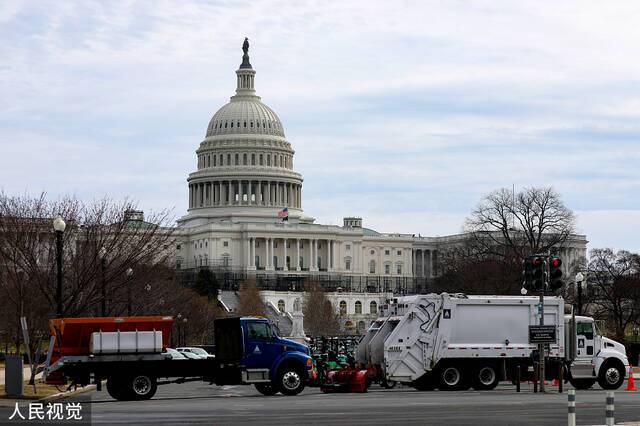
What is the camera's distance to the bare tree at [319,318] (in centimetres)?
14586

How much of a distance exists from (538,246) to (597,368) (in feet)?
220

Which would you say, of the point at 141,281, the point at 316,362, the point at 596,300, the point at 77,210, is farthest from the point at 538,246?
the point at 316,362

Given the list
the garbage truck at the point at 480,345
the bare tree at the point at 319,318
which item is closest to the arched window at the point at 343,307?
the bare tree at the point at 319,318

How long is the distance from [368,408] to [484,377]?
40.4ft

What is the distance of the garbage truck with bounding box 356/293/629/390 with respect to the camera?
4694 centimetres

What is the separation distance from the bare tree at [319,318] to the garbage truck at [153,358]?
96.4 metres

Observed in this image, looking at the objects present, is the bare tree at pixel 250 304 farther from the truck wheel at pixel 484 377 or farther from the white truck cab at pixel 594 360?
the truck wheel at pixel 484 377

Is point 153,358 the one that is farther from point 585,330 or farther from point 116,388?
point 585,330

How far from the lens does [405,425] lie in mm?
29156

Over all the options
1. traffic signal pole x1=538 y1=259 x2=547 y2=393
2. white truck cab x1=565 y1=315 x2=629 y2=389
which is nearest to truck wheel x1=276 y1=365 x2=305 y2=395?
traffic signal pole x1=538 y1=259 x2=547 y2=393

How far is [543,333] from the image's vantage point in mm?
44406

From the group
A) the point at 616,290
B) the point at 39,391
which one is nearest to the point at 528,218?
the point at 616,290

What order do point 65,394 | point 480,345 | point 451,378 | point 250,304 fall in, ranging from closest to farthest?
point 65,394, point 451,378, point 480,345, point 250,304

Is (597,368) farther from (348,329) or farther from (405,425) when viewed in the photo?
(348,329)
